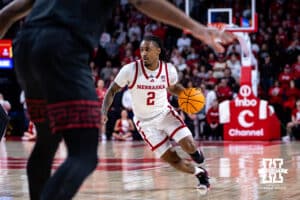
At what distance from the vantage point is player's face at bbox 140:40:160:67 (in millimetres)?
7512

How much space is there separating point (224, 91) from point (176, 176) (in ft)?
29.2

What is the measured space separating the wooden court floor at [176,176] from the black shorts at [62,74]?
2992mm

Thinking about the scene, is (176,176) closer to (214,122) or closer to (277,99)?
(214,122)

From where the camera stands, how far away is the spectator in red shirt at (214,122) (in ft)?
55.3

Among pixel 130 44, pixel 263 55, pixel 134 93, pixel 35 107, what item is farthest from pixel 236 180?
pixel 130 44

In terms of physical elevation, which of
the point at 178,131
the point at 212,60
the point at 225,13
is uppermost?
the point at 225,13

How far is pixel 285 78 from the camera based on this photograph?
17547mm

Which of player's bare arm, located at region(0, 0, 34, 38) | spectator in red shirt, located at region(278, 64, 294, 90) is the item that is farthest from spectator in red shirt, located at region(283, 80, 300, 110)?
player's bare arm, located at region(0, 0, 34, 38)

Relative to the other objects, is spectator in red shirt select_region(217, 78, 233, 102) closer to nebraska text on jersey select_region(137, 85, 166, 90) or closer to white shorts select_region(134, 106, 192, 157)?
nebraska text on jersey select_region(137, 85, 166, 90)

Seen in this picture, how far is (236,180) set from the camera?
311 inches

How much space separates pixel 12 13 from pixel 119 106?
1330cm

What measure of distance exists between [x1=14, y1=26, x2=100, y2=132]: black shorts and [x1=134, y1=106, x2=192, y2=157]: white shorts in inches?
149

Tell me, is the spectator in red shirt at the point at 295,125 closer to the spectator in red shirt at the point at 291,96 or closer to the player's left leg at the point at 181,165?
the spectator in red shirt at the point at 291,96

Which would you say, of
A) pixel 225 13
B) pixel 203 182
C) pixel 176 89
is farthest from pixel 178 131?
pixel 225 13
